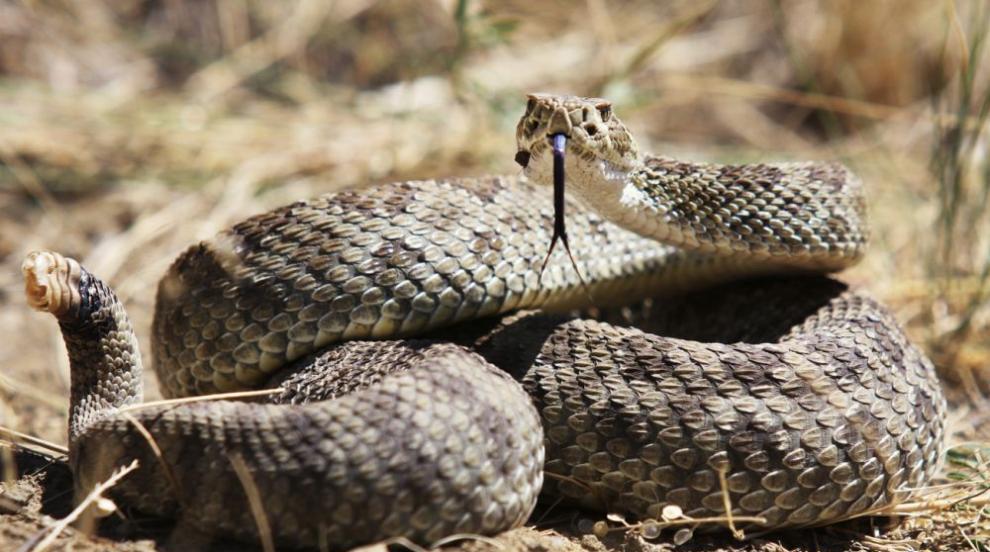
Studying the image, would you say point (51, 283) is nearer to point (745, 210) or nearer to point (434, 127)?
point (745, 210)

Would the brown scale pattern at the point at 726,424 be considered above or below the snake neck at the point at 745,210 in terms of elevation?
below

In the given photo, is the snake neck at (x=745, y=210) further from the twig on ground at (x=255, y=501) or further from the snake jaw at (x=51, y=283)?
the snake jaw at (x=51, y=283)

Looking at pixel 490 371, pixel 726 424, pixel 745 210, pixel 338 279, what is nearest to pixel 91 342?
pixel 338 279

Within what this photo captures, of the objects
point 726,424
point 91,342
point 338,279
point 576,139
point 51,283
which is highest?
point 576,139

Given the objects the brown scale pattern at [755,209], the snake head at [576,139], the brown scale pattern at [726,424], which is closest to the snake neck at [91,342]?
the brown scale pattern at [726,424]

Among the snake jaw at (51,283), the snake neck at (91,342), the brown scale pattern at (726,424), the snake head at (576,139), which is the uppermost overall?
the snake head at (576,139)

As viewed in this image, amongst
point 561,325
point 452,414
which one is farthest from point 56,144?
point 452,414

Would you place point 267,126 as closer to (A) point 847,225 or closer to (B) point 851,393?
(A) point 847,225
